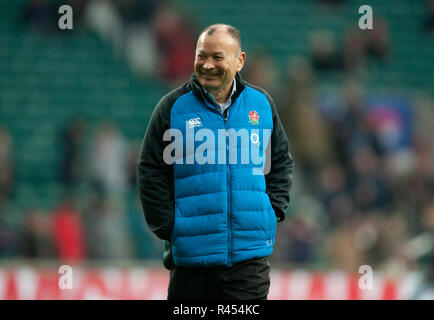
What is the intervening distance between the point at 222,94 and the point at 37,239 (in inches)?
220

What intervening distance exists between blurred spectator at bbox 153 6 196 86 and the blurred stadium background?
0.07 ft

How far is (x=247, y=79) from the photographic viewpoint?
9.77 meters

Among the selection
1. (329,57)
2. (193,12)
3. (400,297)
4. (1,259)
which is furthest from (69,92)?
(400,297)

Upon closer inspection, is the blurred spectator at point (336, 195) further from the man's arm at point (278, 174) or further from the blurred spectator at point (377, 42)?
the man's arm at point (278, 174)

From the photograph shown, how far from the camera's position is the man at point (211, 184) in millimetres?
3303

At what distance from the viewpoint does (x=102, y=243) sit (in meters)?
8.70

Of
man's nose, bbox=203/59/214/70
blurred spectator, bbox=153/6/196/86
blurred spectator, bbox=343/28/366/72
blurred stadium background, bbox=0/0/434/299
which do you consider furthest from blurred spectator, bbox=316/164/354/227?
man's nose, bbox=203/59/214/70

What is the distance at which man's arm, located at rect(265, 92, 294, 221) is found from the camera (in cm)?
352

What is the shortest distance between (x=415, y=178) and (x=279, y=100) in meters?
2.05

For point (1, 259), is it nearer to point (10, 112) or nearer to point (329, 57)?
point (10, 112)

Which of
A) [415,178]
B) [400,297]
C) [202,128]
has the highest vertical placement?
[202,128]

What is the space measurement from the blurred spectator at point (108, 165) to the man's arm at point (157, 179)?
5.89 meters

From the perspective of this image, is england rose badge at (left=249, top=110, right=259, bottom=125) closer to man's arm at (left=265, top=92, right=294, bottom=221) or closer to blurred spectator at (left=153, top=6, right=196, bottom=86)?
man's arm at (left=265, top=92, right=294, bottom=221)

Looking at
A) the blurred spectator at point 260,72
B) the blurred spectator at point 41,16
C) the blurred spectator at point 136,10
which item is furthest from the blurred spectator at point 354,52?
the blurred spectator at point 41,16
